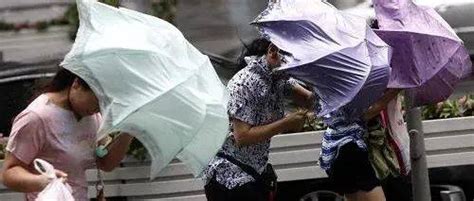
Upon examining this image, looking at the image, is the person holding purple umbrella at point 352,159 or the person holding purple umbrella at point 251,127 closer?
the person holding purple umbrella at point 251,127

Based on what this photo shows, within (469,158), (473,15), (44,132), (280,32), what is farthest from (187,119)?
(473,15)

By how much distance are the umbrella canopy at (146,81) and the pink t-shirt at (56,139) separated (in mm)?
287

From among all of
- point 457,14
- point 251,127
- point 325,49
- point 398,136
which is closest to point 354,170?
point 398,136

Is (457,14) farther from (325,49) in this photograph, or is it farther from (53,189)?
(53,189)

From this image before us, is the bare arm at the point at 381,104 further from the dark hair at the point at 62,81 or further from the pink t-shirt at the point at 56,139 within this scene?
the dark hair at the point at 62,81

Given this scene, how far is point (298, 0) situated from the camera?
4.59m

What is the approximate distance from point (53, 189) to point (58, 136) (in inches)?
14.4

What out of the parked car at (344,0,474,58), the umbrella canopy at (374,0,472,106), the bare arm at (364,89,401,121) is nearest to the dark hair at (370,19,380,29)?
the umbrella canopy at (374,0,472,106)

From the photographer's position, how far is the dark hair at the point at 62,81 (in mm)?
3885

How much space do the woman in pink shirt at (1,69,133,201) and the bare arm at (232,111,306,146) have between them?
0.75 meters

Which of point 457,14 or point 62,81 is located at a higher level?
point 62,81

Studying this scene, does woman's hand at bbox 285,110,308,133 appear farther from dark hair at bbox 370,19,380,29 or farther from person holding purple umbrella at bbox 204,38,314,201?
dark hair at bbox 370,19,380,29

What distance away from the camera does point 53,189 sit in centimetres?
363

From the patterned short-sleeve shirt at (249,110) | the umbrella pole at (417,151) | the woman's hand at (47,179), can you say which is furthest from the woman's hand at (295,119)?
the woman's hand at (47,179)
